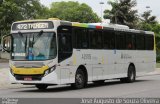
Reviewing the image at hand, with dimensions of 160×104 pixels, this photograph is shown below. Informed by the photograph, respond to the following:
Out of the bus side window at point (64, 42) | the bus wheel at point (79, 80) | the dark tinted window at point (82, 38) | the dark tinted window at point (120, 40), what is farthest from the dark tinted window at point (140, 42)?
the bus side window at point (64, 42)

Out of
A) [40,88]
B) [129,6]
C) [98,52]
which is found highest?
[129,6]

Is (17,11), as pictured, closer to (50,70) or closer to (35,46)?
(35,46)

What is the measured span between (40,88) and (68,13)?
354 ft

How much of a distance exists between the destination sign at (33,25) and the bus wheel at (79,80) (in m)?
2.72

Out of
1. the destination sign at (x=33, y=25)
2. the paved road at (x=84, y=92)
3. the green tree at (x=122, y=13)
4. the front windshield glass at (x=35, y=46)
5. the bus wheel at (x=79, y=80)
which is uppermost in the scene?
the green tree at (x=122, y=13)

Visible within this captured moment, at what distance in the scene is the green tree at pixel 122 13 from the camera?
72500 millimetres

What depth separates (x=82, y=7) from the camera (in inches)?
5394

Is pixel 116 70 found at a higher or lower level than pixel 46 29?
lower

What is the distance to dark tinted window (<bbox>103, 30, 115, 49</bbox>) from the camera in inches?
986

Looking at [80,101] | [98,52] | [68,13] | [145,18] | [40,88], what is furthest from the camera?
[68,13]

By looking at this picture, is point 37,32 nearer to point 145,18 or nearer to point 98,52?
point 98,52

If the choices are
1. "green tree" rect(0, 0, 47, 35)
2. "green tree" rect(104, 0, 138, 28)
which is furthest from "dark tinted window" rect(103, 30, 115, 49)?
"green tree" rect(0, 0, 47, 35)

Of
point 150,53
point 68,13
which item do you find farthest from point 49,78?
point 68,13

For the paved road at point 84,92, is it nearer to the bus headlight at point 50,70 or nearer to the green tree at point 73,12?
the bus headlight at point 50,70
